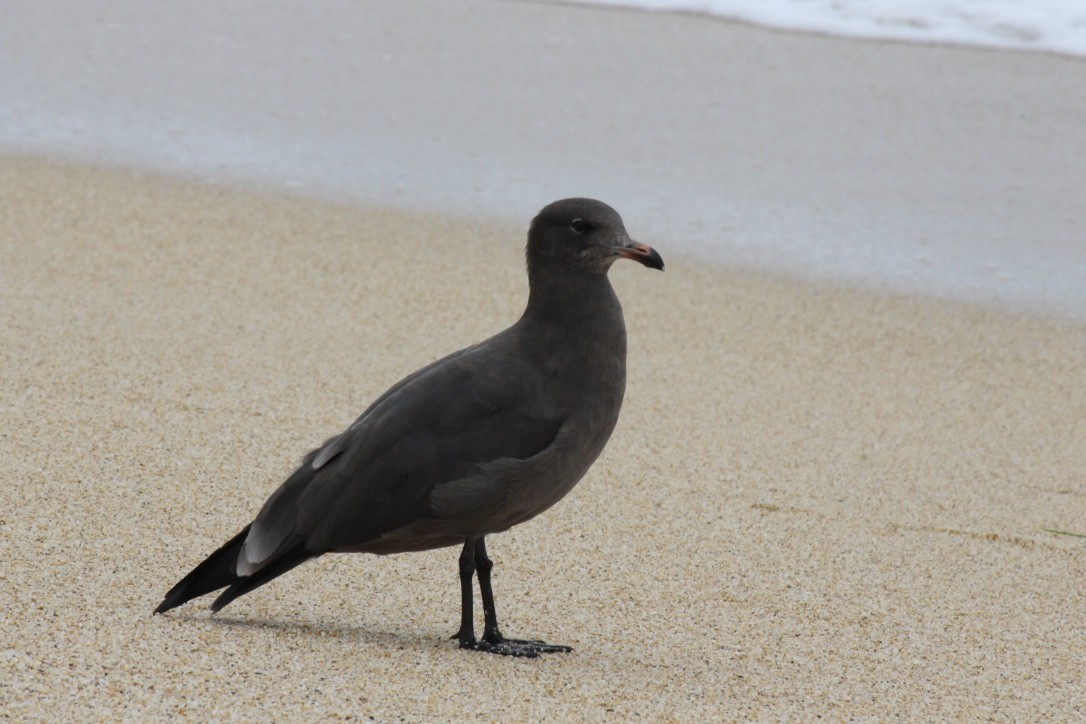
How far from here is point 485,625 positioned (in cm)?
330

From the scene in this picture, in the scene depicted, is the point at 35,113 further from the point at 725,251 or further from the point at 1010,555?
the point at 1010,555

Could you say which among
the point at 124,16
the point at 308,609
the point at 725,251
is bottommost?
the point at 308,609

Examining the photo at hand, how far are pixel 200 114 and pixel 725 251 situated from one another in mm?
3267

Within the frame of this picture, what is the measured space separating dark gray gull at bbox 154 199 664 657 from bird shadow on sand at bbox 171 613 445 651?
7 cm

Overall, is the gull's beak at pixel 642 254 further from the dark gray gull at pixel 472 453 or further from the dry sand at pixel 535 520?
the dry sand at pixel 535 520

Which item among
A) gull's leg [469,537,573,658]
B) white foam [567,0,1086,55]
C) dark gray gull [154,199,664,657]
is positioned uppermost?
white foam [567,0,1086,55]

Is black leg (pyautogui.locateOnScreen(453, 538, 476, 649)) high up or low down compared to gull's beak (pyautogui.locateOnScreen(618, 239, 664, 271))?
down

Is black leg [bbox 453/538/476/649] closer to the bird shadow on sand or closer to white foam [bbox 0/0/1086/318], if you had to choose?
the bird shadow on sand

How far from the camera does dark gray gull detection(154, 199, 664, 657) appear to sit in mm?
3084

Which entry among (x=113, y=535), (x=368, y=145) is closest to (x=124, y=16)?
(x=368, y=145)

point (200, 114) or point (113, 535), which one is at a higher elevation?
point (200, 114)

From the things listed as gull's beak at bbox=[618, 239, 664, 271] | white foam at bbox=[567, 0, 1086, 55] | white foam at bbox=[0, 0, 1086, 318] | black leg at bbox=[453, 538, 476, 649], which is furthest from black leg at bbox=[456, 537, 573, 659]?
white foam at bbox=[567, 0, 1086, 55]

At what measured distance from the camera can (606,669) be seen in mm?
3141

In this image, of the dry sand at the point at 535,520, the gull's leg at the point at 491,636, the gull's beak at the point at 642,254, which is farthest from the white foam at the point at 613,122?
the gull's leg at the point at 491,636
